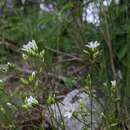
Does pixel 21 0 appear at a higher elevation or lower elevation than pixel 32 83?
higher

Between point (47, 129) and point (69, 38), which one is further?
point (69, 38)

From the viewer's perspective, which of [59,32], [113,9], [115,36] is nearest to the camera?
[113,9]

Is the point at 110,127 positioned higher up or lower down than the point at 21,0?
lower down

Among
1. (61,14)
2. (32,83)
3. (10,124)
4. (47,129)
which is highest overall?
(61,14)

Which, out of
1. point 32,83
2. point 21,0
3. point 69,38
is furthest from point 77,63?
point 32,83

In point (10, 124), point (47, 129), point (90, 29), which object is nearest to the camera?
point (10, 124)

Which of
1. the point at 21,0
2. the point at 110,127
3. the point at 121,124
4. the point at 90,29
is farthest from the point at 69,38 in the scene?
the point at 110,127

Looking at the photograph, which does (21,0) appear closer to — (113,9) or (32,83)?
(113,9)

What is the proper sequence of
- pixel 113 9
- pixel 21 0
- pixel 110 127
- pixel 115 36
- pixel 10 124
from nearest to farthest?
pixel 110 127 < pixel 10 124 < pixel 113 9 < pixel 115 36 < pixel 21 0

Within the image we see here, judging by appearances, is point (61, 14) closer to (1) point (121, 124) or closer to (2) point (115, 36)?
(2) point (115, 36)
